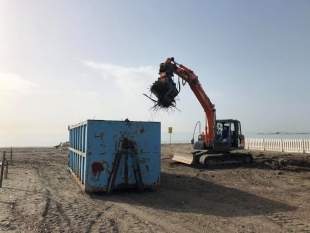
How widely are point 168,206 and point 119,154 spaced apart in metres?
2.28

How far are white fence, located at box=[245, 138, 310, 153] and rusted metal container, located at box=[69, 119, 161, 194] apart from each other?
18.3m

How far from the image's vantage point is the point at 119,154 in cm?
922

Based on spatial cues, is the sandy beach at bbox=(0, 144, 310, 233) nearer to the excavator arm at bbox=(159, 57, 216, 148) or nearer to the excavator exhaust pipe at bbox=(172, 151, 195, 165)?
the excavator exhaust pipe at bbox=(172, 151, 195, 165)

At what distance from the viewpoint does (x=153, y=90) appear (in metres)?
13.8

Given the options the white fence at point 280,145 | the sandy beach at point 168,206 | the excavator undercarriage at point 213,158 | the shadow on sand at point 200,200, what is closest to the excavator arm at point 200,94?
the excavator undercarriage at point 213,158

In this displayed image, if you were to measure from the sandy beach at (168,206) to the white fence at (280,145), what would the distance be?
1263 cm

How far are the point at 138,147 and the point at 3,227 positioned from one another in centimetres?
452

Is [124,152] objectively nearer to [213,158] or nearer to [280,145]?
[213,158]

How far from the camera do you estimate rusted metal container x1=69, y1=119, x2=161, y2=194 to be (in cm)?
899

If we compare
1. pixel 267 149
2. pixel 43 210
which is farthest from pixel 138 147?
pixel 267 149

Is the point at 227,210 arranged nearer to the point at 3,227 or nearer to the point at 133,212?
the point at 133,212

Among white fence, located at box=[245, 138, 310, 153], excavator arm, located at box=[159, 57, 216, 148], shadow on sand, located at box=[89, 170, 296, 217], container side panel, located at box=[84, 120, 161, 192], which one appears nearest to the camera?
shadow on sand, located at box=[89, 170, 296, 217]

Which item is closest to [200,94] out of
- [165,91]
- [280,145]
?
[165,91]

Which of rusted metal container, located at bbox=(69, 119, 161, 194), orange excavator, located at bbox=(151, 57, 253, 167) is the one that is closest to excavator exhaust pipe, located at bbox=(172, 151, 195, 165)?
orange excavator, located at bbox=(151, 57, 253, 167)
